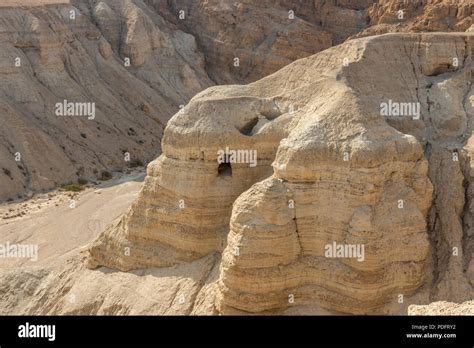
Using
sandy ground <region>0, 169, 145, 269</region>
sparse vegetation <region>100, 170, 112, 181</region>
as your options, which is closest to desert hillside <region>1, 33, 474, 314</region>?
sandy ground <region>0, 169, 145, 269</region>

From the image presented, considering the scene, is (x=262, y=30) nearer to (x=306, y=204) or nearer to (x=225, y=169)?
(x=225, y=169)

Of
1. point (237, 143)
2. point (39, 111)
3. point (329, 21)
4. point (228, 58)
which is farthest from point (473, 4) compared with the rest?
point (237, 143)

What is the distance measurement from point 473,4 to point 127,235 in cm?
3479

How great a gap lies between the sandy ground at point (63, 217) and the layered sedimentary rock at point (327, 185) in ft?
35.3

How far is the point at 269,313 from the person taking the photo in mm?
14328

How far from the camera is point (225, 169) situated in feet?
56.7

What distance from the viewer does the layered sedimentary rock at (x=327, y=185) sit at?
14.2 meters

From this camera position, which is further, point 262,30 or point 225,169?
point 262,30

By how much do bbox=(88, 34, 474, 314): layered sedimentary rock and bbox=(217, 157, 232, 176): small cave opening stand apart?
0.17 ft

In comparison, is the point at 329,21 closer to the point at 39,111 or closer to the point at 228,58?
the point at 228,58

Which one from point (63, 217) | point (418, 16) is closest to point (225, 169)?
point (63, 217)

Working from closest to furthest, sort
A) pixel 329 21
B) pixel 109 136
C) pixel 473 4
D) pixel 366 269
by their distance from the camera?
pixel 366 269, pixel 473 4, pixel 109 136, pixel 329 21

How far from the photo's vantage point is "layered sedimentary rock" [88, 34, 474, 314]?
46.7 ft

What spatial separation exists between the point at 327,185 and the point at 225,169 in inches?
137
